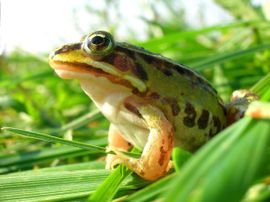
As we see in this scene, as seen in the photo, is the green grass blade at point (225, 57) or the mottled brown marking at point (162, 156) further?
the green grass blade at point (225, 57)

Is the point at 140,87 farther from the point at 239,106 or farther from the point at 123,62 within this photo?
the point at 239,106

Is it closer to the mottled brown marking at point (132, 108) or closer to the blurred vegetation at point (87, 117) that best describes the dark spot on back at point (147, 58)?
the mottled brown marking at point (132, 108)

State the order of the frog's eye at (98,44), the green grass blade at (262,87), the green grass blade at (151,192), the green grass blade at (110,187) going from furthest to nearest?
the green grass blade at (262,87) < the frog's eye at (98,44) < the green grass blade at (110,187) < the green grass blade at (151,192)

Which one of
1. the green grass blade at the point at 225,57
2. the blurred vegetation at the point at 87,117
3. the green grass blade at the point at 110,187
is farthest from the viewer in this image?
the green grass blade at the point at 225,57

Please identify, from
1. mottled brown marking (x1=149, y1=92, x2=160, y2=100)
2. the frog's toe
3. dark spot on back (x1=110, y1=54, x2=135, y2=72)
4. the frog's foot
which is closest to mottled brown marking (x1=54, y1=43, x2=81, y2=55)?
dark spot on back (x1=110, y1=54, x2=135, y2=72)

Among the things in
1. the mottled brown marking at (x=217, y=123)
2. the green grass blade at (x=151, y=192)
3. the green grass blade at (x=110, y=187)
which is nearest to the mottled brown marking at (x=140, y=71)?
the mottled brown marking at (x=217, y=123)

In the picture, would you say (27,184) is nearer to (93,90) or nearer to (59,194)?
(59,194)

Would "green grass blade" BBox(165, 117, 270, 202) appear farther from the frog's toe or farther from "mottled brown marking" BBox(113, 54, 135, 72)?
"mottled brown marking" BBox(113, 54, 135, 72)

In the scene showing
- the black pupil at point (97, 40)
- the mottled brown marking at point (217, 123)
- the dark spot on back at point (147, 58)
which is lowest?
the mottled brown marking at point (217, 123)

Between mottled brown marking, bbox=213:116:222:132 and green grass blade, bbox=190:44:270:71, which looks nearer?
mottled brown marking, bbox=213:116:222:132
